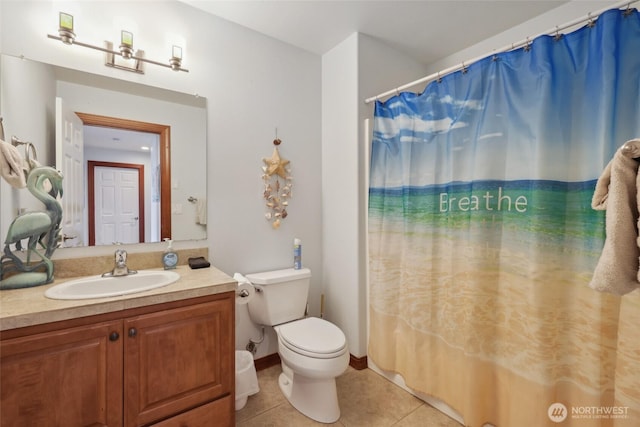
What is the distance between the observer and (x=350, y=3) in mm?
1798

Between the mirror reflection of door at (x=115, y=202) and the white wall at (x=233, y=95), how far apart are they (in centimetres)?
9

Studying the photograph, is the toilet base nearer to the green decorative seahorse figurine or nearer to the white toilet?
the white toilet

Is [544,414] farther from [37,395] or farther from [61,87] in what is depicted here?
[61,87]

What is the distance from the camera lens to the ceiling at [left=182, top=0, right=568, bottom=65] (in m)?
1.81

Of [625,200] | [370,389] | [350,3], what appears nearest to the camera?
[625,200]

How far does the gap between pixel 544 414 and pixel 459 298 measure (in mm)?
573

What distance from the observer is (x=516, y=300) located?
55.1 inches

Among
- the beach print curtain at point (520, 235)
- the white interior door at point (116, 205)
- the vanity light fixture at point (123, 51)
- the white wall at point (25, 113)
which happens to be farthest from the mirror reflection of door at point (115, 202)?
the beach print curtain at point (520, 235)

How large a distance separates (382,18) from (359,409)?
2481 millimetres

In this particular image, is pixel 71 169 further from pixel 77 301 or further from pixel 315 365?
pixel 315 365

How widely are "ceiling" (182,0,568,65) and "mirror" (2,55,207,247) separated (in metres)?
0.69

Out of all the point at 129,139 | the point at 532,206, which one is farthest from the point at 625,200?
the point at 129,139

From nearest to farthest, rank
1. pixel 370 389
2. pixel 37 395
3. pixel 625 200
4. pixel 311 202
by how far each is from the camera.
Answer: pixel 625 200, pixel 37 395, pixel 370 389, pixel 311 202

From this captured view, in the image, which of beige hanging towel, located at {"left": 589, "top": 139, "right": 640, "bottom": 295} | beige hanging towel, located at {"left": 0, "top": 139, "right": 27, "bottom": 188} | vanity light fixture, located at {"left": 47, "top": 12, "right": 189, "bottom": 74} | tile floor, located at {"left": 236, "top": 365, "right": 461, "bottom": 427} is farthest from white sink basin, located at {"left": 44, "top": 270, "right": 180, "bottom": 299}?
beige hanging towel, located at {"left": 589, "top": 139, "right": 640, "bottom": 295}
